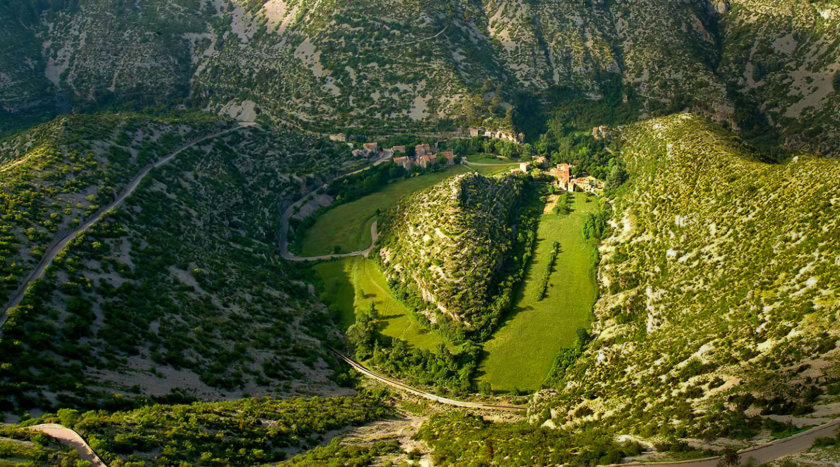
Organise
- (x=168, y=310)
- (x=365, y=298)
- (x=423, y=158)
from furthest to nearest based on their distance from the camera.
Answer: (x=423, y=158) < (x=365, y=298) < (x=168, y=310)

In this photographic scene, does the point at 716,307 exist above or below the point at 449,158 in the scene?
below

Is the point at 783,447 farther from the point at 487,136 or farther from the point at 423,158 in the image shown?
the point at 487,136

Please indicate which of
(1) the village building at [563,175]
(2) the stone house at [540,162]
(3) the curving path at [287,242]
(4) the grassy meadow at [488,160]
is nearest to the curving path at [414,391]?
(3) the curving path at [287,242]

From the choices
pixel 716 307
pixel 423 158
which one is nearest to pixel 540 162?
pixel 423 158

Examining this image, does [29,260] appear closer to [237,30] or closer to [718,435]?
[718,435]

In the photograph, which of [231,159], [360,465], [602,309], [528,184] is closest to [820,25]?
[528,184]

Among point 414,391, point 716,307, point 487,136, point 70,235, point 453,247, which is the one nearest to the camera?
point 716,307

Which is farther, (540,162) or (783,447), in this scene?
(540,162)

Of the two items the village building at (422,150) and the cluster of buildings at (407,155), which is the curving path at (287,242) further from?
the village building at (422,150)
